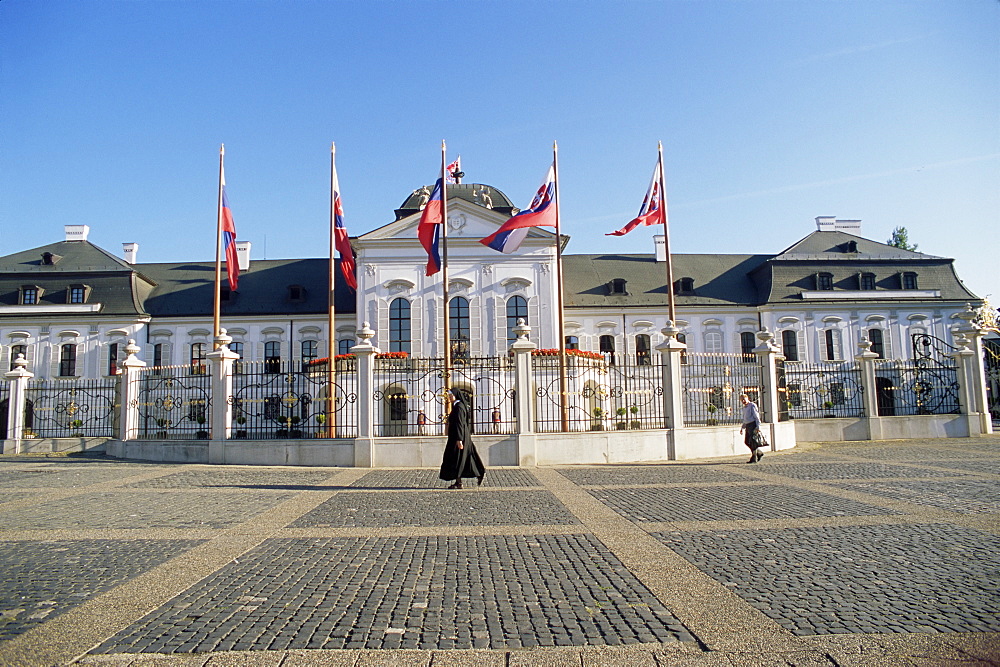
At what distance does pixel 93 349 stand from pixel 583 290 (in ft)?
98.4

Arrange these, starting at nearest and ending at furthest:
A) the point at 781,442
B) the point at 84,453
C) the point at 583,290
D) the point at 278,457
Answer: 1. the point at 278,457
2. the point at 781,442
3. the point at 84,453
4. the point at 583,290

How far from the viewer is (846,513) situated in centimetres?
785

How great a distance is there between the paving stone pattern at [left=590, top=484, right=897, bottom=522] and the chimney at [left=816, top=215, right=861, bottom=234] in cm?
4263

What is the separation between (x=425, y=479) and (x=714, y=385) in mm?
8762

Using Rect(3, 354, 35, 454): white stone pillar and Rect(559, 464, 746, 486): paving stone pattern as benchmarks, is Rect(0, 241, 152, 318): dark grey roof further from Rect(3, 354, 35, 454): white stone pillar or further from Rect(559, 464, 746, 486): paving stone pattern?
Rect(559, 464, 746, 486): paving stone pattern

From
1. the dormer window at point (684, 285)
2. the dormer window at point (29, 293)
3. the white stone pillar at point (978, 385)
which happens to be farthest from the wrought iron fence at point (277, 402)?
the dormer window at point (29, 293)

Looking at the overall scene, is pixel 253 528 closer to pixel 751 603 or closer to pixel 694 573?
pixel 694 573

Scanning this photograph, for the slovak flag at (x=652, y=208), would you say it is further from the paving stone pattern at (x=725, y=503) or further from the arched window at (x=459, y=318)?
the arched window at (x=459, y=318)

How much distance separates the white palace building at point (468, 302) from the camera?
123ft

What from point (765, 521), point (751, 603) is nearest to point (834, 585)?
point (751, 603)

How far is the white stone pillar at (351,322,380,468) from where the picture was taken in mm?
14438

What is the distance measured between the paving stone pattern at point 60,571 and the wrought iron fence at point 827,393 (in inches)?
676

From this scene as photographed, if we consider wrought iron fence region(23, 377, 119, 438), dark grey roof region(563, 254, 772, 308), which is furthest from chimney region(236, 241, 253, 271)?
wrought iron fence region(23, 377, 119, 438)

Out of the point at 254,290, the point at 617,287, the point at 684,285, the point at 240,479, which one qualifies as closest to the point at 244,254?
the point at 254,290
